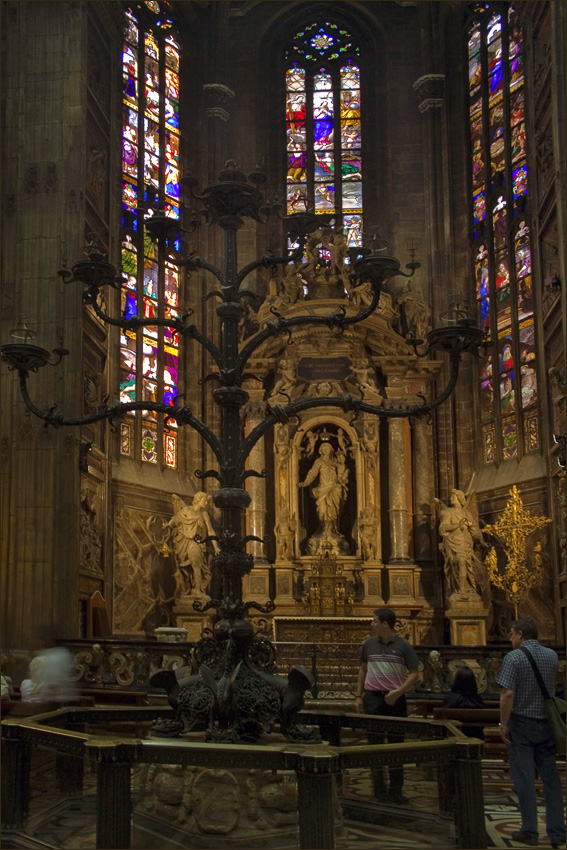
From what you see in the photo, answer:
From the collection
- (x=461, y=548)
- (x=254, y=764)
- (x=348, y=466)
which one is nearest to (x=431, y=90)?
(x=348, y=466)

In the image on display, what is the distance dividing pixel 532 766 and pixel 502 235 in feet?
50.7

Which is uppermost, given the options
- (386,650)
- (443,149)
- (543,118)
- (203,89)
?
(203,89)

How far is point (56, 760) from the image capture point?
6.16 metres

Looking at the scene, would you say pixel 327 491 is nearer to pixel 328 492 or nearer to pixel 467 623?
pixel 328 492

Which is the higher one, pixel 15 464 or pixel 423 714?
pixel 15 464

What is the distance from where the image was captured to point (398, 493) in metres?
19.2

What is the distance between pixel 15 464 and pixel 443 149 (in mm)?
12021

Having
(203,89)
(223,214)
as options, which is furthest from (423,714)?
(203,89)

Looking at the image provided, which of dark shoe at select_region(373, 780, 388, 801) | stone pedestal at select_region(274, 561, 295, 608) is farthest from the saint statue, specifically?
dark shoe at select_region(373, 780, 388, 801)

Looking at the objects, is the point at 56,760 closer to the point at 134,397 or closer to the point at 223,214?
the point at 223,214

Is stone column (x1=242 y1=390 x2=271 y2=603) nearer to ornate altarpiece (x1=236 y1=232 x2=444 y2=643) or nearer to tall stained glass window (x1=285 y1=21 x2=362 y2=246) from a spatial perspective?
ornate altarpiece (x1=236 y1=232 x2=444 y2=643)

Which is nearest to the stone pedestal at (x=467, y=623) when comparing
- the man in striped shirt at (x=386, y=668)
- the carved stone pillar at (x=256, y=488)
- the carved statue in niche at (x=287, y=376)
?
the carved stone pillar at (x=256, y=488)

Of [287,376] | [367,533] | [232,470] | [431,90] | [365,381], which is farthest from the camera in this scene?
[431,90]

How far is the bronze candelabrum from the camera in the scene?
5.99 meters
